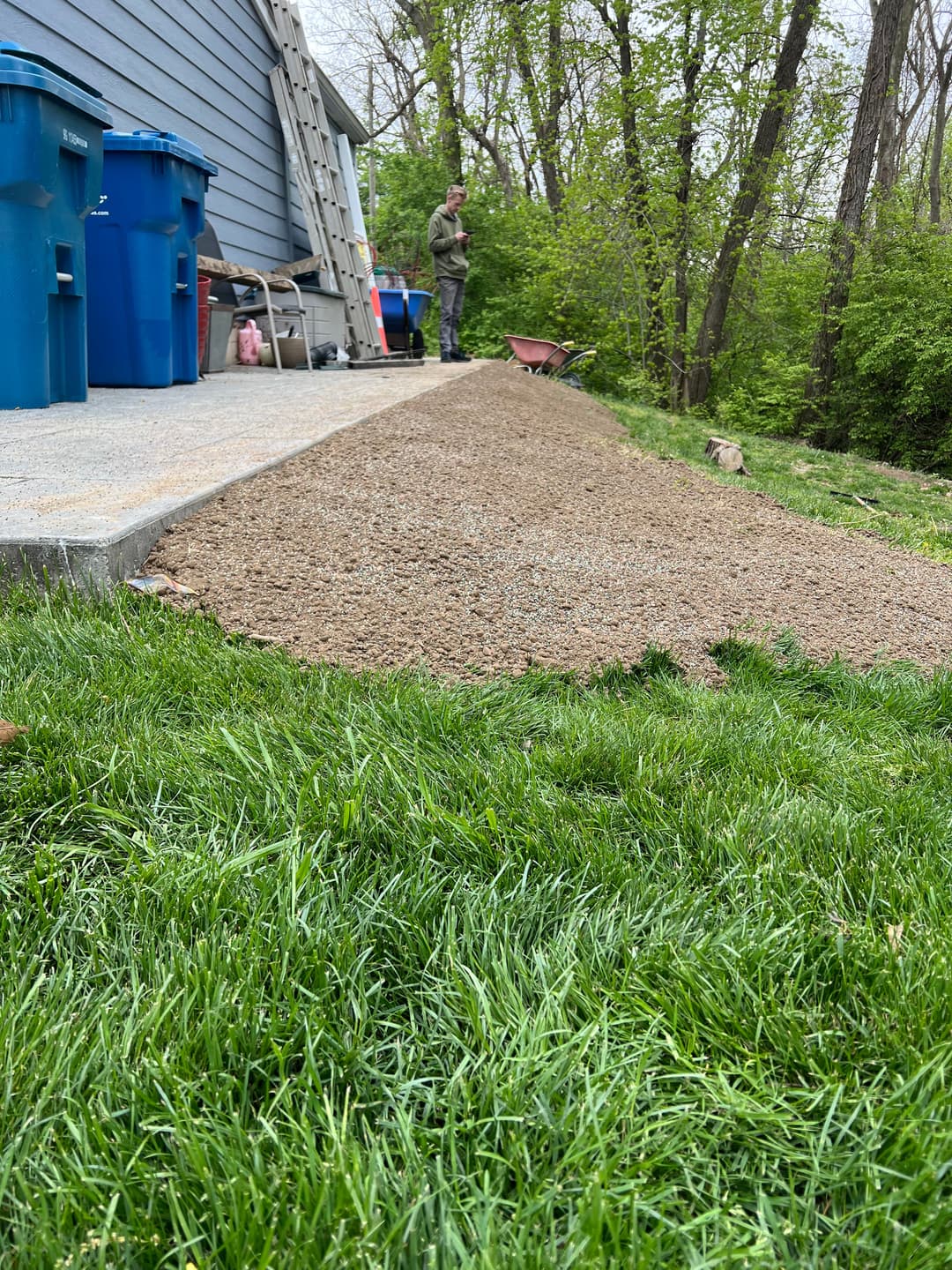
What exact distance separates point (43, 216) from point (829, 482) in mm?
6469

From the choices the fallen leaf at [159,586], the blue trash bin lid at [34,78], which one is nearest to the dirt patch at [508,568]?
the fallen leaf at [159,586]

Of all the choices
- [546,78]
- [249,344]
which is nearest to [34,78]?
[249,344]

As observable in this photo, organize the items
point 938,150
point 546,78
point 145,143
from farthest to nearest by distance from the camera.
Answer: point 938,150 → point 546,78 → point 145,143

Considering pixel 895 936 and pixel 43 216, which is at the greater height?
pixel 43 216

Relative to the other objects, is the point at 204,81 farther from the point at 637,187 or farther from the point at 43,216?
the point at 637,187

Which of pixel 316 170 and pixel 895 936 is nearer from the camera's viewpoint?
pixel 895 936

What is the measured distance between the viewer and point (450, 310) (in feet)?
36.7

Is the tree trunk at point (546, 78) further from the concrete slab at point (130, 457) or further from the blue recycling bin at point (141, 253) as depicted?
the concrete slab at point (130, 457)

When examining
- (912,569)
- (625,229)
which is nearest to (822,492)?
(912,569)

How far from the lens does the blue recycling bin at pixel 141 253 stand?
5930mm

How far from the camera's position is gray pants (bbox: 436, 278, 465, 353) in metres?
11.1

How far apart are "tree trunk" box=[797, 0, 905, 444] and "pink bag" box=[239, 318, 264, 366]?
7801 millimetres

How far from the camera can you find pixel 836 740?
201 centimetres

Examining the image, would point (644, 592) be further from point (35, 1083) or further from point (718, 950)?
point (35, 1083)
